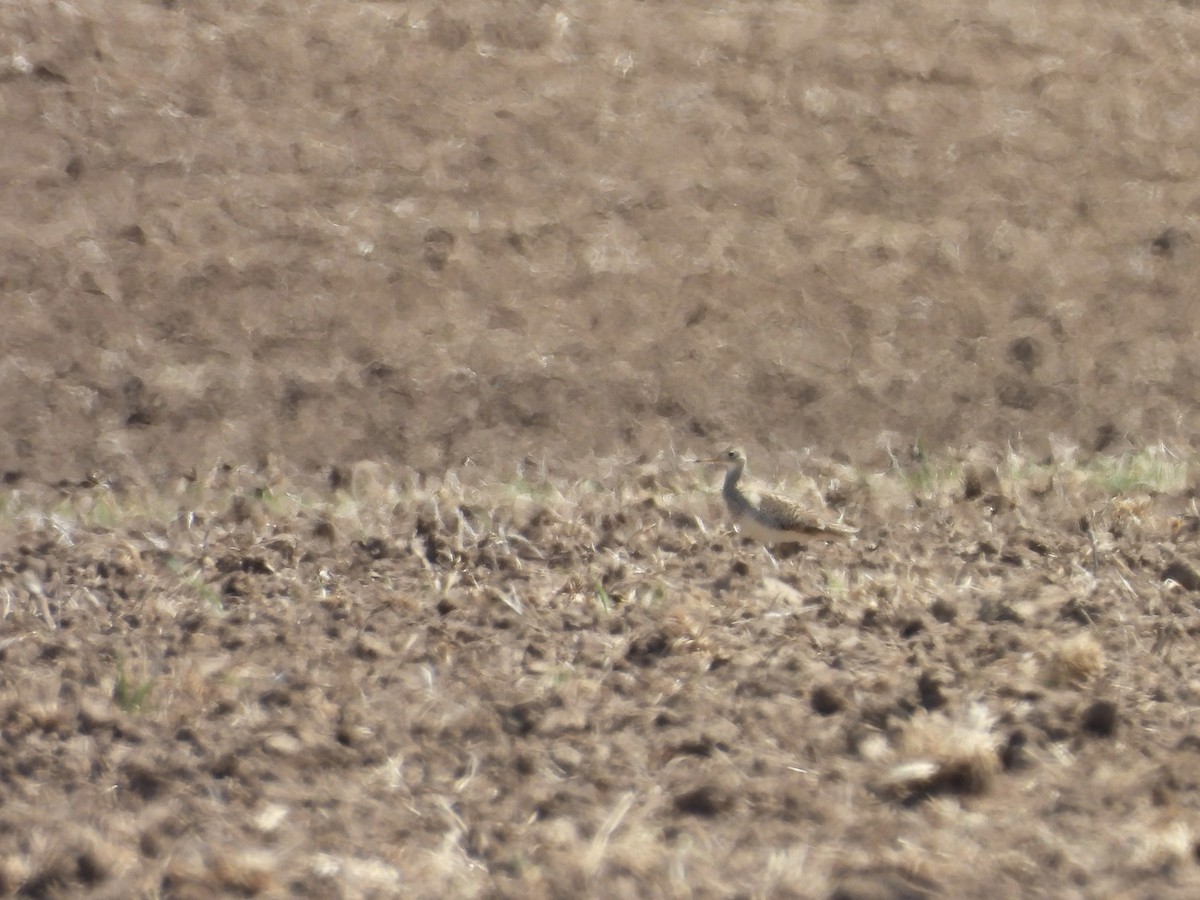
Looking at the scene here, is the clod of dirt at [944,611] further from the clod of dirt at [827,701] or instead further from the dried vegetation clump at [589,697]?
the clod of dirt at [827,701]

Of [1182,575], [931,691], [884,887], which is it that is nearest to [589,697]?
[931,691]

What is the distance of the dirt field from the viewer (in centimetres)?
448

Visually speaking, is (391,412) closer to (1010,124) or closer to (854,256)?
(854,256)

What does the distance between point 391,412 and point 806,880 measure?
3.57 metres

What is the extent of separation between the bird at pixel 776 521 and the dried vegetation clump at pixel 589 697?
11 cm

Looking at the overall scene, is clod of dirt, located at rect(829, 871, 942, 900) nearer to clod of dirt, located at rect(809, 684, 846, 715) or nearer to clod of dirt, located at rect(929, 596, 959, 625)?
clod of dirt, located at rect(809, 684, 846, 715)

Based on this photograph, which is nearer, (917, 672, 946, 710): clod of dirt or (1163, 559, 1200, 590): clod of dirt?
(917, 672, 946, 710): clod of dirt

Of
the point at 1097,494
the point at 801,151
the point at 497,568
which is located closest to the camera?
the point at 497,568

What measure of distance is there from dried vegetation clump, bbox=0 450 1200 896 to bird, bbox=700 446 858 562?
11 centimetres

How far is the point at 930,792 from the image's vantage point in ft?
12.3

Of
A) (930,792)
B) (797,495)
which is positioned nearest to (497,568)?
(797,495)

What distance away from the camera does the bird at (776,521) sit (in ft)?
17.5

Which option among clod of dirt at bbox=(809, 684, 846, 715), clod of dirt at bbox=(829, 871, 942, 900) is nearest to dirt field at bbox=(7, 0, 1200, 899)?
clod of dirt at bbox=(809, 684, 846, 715)

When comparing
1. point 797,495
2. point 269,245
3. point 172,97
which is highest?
point 172,97
